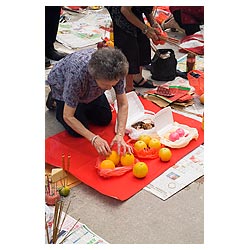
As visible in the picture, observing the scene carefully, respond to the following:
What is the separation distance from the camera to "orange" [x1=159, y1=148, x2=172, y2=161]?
225 cm

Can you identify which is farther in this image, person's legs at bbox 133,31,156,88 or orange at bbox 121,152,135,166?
person's legs at bbox 133,31,156,88

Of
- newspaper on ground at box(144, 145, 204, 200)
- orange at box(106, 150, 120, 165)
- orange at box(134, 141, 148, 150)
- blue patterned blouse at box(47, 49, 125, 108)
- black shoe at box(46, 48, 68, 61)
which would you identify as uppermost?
blue patterned blouse at box(47, 49, 125, 108)

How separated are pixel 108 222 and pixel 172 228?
28cm

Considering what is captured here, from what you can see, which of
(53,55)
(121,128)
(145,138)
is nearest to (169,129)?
(145,138)

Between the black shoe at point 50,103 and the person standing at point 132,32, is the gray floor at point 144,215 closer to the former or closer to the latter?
the black shoe at point 50,103

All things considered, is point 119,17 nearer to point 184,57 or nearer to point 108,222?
point 184,57

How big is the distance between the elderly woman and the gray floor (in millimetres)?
263

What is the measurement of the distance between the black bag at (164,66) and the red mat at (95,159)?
0.58 m

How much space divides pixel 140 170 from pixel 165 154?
0.20 metres

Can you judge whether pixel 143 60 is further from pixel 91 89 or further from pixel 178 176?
pixel 178 176

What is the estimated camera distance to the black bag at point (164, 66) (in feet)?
10.2

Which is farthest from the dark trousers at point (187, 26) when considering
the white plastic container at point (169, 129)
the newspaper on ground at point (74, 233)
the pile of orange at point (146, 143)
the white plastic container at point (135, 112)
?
the newspaper on ground at point (74, 233)

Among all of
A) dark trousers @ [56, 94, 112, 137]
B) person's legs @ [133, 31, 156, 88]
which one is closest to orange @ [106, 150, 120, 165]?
dark trousers @ [56, 94, 112, 137]

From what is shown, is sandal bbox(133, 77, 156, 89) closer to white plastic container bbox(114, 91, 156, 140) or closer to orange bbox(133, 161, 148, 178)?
white plastic container bbox(114, 91, 156, 140)
